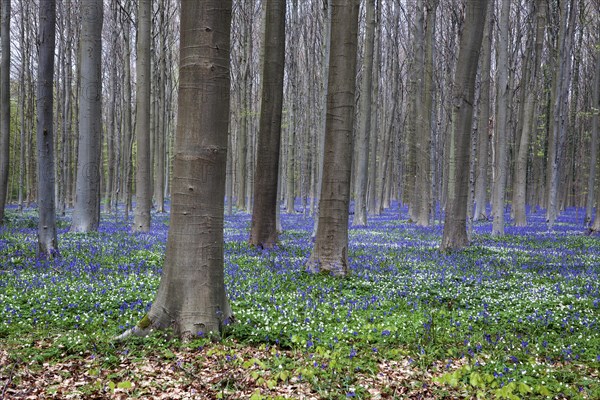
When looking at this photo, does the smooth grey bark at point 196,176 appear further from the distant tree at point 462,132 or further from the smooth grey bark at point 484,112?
the smooth grey bark at point 484,112

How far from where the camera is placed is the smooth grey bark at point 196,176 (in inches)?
206

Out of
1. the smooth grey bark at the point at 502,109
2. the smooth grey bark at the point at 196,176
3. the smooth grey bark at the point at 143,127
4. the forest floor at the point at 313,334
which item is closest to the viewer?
the forest floor at the point at 313,334

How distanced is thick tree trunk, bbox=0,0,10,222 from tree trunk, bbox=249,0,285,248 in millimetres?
10812

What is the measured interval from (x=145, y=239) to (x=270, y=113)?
556 cm

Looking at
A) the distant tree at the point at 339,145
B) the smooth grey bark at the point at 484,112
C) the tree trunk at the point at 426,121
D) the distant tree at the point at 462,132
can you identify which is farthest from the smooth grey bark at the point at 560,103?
the distant tree at the point at 339,145

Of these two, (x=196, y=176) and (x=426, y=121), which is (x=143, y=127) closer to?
(x=196, y=176)

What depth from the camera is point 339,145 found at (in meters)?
8.98

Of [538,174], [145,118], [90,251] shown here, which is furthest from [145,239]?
[538,174]

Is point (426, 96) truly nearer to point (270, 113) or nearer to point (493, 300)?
point (270, 113)

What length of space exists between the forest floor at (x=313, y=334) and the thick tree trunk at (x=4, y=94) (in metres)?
8.87

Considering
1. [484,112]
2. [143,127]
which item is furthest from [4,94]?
[484,112]

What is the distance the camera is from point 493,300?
740cm

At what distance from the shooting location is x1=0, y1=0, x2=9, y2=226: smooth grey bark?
1650cm

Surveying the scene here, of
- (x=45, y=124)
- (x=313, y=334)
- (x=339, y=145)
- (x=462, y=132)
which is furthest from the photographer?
(x=462, y=132)
